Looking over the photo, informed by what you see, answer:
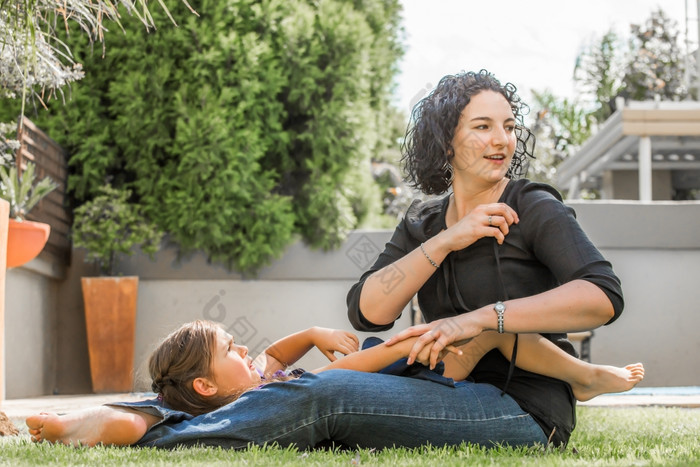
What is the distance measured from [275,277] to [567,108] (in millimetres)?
9730

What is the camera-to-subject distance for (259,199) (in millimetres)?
6980

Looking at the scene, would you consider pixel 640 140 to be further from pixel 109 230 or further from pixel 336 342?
pixel 336 342

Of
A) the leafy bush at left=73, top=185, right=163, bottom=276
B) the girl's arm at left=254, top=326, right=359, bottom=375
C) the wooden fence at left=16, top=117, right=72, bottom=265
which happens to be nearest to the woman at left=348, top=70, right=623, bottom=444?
the girl's arm at left=254, top=326, right=359, bottom=375

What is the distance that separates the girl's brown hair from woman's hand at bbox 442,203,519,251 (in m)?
0.80

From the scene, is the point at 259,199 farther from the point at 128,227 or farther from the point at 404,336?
the point at 404,336

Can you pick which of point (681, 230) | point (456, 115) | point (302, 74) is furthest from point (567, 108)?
point (456, 115)

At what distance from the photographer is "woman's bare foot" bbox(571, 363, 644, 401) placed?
8.15ft

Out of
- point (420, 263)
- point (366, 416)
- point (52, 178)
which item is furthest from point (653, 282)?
point (366, 416)

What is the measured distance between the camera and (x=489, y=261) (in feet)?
8.31

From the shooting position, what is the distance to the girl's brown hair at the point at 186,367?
102 inches

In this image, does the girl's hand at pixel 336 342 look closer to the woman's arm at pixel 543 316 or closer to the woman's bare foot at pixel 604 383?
the woman's arm at pixel 543 316

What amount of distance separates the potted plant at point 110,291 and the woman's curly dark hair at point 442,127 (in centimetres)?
413

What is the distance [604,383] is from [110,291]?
491 centimetres

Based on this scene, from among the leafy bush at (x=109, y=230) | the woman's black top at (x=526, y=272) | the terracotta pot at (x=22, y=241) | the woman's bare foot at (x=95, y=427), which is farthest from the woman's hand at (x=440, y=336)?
the leafy bush at (x=109, y=230)
